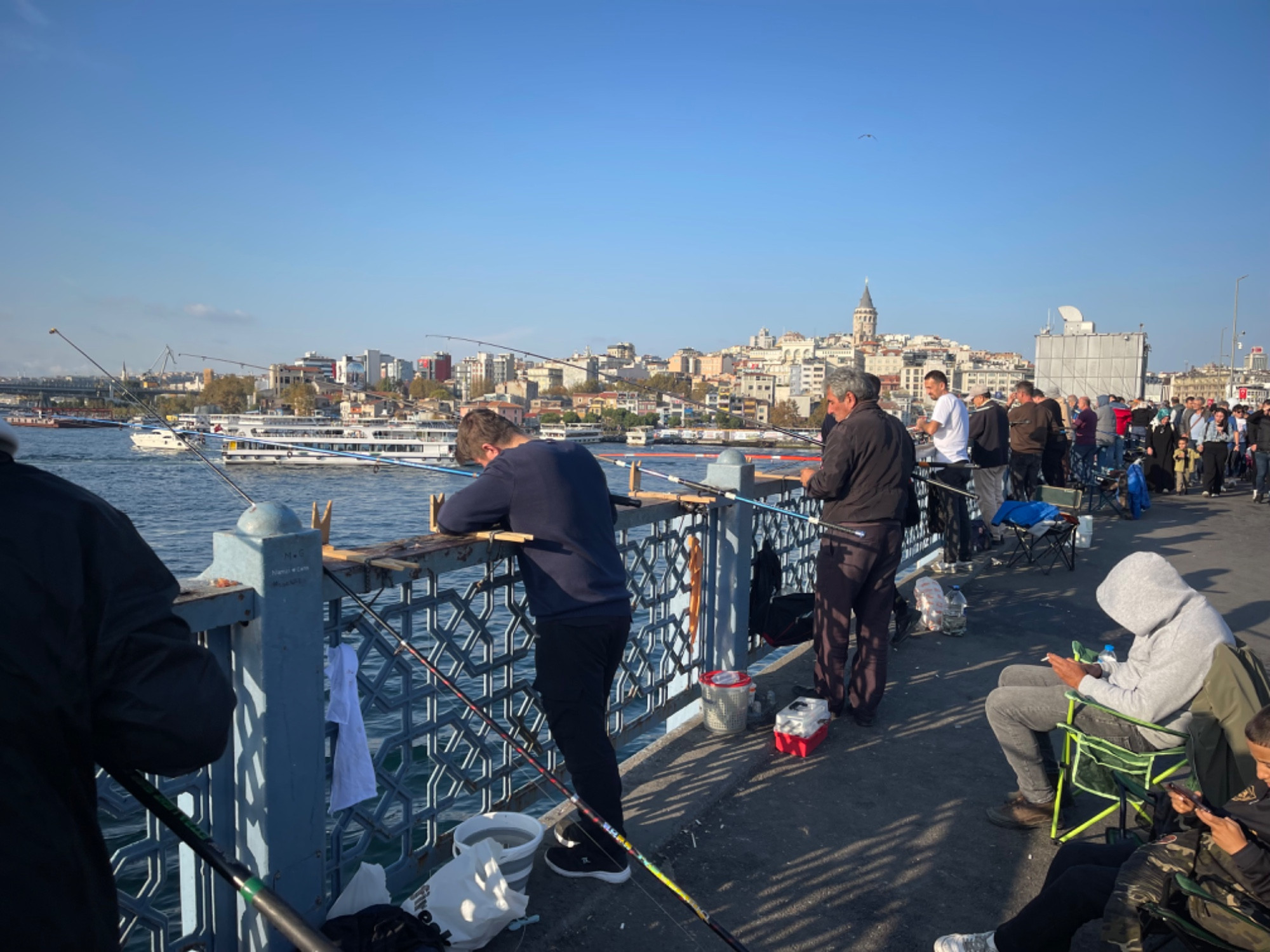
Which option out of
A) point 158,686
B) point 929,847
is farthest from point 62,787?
point 929,847

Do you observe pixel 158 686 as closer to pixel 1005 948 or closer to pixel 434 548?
Result: pixel 434 548

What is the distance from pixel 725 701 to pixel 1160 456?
13854mm

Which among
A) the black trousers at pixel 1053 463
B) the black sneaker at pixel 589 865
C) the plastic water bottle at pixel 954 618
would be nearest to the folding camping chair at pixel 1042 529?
the plastic water bottle at pixel 954 618

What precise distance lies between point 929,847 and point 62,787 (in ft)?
9.52

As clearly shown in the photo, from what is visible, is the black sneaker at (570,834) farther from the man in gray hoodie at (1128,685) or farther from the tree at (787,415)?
the tree at (787,415)

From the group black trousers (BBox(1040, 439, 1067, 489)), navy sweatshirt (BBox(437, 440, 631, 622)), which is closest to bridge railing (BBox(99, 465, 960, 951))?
navy sweatshirt (BBox(437, 440, 631, 622))

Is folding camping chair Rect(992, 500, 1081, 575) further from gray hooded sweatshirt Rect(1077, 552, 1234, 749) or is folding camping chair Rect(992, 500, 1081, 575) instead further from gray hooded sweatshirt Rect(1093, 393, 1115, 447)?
gray hooded sweatshirt Rect(1093, 393, 1115, 447)

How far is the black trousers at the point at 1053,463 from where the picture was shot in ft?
38.9

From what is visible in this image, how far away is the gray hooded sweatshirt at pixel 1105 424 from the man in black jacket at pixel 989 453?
19.7 ft

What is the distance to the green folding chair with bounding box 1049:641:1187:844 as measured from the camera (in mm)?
2887

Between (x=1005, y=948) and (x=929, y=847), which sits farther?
(x=929, y=847)

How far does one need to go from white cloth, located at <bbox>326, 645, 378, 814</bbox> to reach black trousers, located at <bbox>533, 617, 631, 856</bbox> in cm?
60

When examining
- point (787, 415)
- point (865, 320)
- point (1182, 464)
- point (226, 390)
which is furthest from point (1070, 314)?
point (865, 320)

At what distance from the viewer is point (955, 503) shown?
784 cm
